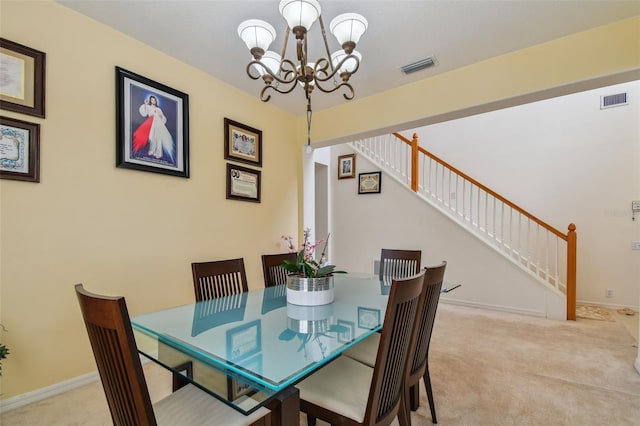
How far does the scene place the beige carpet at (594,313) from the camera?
146 inches

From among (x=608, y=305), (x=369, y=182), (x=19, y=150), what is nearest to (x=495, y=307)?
(x=608, y=305)

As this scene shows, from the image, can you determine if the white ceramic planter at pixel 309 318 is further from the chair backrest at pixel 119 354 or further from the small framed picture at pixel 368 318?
A: the chair backrest at pixel 119 354

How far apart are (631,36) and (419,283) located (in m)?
2.47

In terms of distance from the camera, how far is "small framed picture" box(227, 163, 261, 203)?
3128 millimetres

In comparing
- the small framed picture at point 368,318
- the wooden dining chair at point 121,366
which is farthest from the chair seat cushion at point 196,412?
the small framed picture at point 368,318

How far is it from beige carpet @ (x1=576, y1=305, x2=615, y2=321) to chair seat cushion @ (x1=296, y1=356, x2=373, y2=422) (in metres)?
3.87

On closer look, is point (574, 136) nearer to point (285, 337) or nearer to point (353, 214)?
point (353, 214)

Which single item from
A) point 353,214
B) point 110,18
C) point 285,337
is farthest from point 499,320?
point 110,18

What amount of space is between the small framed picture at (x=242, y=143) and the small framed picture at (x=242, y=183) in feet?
0.34

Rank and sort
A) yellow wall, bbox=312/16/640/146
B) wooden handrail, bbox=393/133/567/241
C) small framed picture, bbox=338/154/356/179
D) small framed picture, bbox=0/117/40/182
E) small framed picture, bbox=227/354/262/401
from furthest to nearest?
small framed picture, bbox=338/154/356/179, wooden handrail, bbox=393/133/567/241, yellow wall, bbox=312/16/640/146, small framed picture, bbox=0/117/40/182, small framed picture, bbox=227/354/262/401

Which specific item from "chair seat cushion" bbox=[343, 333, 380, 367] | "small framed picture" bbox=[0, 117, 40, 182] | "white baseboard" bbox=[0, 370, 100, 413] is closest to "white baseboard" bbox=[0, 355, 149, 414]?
"white baseboard" bbox=[0, 370, 100, 413]

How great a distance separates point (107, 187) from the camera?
87.6 inches

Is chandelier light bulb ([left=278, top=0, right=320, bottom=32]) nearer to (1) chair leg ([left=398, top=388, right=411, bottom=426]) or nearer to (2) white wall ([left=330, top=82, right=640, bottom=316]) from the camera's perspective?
(1) chair leg ([left=398, top=388, right=411, bottom=426])

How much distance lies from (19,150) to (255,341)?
189cm
